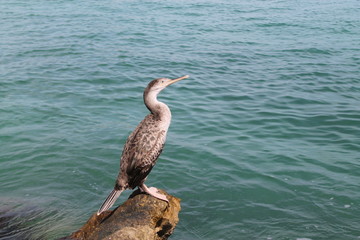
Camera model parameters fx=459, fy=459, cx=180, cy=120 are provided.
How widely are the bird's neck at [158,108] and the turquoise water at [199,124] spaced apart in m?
2.11

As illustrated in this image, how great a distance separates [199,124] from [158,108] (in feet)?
17.1

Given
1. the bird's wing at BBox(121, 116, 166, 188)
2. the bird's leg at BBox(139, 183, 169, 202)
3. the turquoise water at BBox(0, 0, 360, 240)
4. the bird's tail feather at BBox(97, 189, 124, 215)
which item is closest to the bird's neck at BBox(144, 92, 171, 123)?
the bird's wing at BBox(121, 116, 166, 188)

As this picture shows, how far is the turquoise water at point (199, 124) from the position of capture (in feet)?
25.5

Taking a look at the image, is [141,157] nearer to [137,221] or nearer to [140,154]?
[140,154]

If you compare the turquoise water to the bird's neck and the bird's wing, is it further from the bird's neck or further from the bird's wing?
the bird's neck

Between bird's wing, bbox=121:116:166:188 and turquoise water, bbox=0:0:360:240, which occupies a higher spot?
bird's wing, bbox=121:116:166:188

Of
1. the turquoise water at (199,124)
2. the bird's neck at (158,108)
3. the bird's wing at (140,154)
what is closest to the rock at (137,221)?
the bird's wing at (140,154)

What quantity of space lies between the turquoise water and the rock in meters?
1.45

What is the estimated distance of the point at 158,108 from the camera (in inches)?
244

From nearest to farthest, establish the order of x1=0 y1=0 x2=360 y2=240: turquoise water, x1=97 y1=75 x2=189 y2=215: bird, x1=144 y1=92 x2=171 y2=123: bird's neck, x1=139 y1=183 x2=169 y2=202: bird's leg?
1. x1=139 y1=183 x2=169 y2=202: bird's leg
2. x1=97 y1=75 x2=189 y2=215: bird
3. x1=144 y1=92 x2=171 y2=123: bird's neck
4. x1=0 y1=0 x2=360 y2=240: turquoise water

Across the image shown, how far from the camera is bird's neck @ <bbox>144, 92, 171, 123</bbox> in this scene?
241 inches

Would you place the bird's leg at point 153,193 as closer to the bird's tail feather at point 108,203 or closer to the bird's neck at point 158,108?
the bird's tail feather at point 108,203

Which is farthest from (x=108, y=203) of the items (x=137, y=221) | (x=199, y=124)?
(x=199, y=124)

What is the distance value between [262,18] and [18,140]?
57.9 ft
